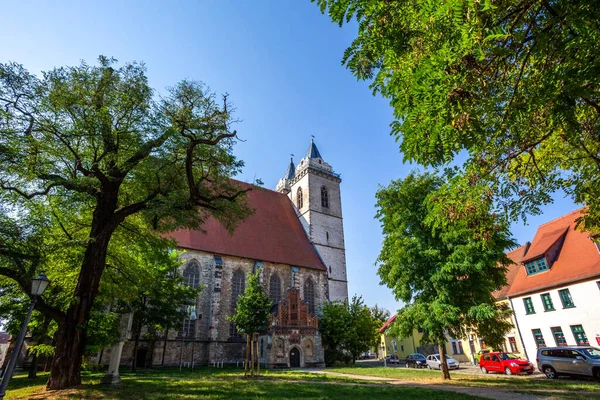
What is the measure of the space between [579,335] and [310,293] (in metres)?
21.0

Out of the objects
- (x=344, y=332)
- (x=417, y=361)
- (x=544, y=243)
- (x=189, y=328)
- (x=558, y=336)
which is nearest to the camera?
(x=558, y=336)

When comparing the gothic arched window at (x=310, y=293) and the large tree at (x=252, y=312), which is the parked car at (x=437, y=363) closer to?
the gothic arched window at (x=310, y=293)

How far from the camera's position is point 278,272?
104 ft

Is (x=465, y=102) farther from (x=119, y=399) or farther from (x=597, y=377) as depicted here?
(x=597, y=377)

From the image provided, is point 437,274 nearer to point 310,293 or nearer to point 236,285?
point 236,285

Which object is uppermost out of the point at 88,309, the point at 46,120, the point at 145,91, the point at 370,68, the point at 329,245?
the point at 329,245

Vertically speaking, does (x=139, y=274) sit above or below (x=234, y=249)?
below

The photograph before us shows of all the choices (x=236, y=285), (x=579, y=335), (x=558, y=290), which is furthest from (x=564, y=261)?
(x=236, y=285)

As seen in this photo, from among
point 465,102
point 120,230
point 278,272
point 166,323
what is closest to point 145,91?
point 120,230

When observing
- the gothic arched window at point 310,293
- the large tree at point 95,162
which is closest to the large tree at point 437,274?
the large tree at point 95,162

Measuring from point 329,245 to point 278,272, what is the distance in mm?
8618

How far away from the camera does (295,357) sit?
24.9 m

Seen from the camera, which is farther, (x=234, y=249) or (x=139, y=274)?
(x=234, y=249)

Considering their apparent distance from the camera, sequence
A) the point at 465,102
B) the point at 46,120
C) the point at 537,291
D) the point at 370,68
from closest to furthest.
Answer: the point at 465,102 < the point at 370,68 < the point at 46,120 < the point at 537,291
